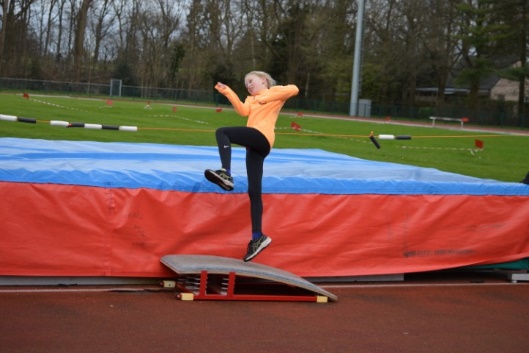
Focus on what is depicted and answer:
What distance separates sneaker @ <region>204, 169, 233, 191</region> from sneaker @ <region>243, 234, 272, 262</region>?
0.48 m

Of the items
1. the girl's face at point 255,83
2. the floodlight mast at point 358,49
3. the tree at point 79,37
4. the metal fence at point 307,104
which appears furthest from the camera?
the tree at point 79,37

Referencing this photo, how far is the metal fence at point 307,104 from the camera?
5075 cm

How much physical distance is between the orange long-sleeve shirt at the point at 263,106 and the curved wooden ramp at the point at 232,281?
3.50 ft

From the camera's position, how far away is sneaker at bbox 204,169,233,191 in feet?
21.4

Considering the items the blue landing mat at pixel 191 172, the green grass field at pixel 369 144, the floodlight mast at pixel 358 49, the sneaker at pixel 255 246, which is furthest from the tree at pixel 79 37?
the sneaker at pixel 255 246

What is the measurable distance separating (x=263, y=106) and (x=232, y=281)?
57.8 inches

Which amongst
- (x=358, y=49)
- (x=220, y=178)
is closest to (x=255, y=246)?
(x=220, y=178)

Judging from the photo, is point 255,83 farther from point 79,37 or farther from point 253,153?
point 79,37

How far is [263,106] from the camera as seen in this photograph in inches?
268

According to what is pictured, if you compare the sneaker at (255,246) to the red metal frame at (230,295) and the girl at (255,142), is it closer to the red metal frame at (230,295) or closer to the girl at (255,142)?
the girl at (255,142)

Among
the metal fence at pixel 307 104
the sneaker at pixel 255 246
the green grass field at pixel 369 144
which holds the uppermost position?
the metal fence at pixel 307 104

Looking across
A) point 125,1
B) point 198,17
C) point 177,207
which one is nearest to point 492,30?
point 198,17

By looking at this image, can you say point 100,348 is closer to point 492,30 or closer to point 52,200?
point 52,200

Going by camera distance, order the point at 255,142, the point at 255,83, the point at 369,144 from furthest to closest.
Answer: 1. the point at 369,144
2. the point at 255,83
3. the point at 255,142
